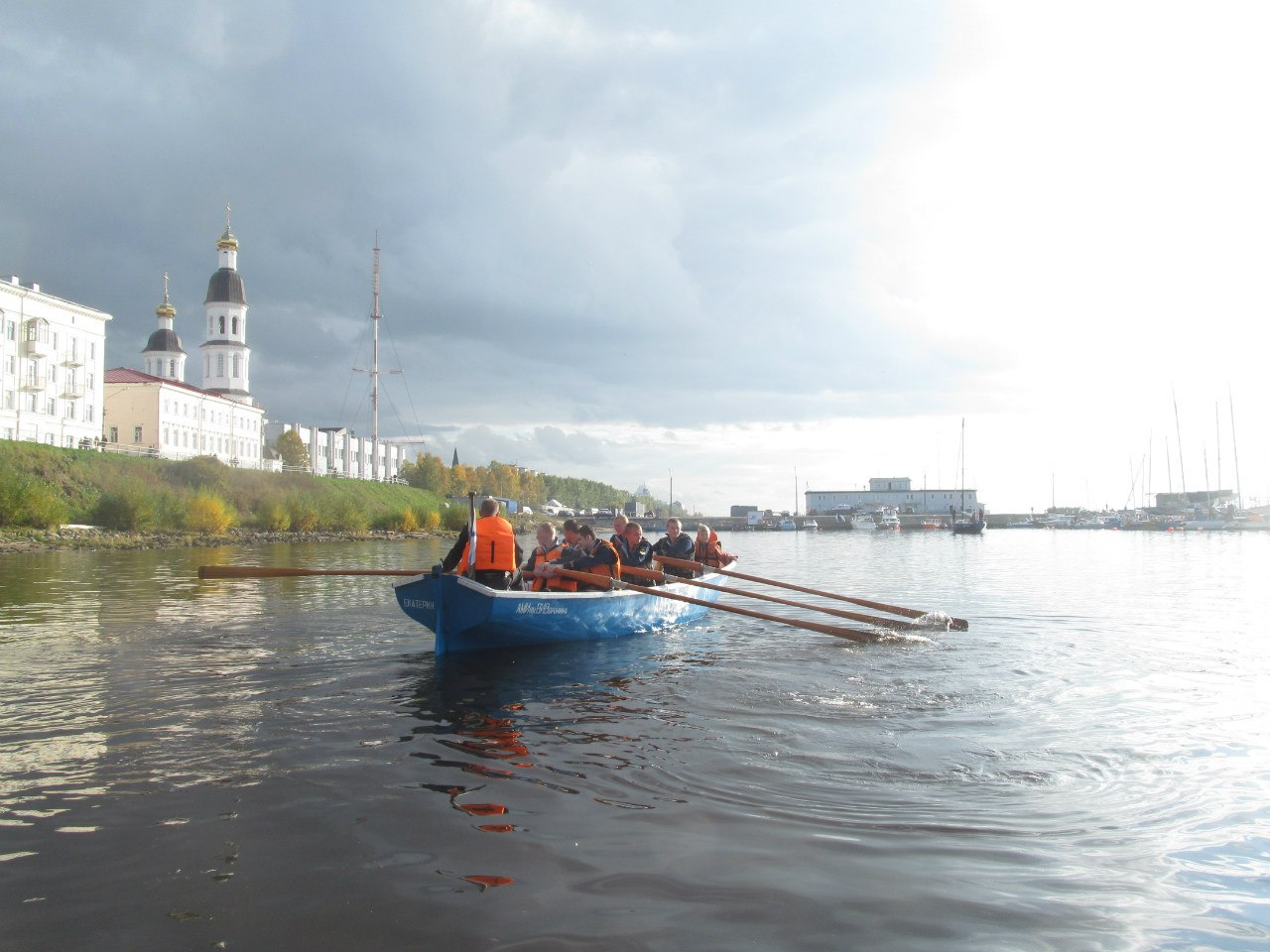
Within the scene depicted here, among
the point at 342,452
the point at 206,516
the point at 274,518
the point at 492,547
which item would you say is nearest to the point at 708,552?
the point at 492,547

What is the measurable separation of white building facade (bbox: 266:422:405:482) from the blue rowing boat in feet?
351

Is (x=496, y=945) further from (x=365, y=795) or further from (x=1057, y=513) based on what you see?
(x=1057, y=513)

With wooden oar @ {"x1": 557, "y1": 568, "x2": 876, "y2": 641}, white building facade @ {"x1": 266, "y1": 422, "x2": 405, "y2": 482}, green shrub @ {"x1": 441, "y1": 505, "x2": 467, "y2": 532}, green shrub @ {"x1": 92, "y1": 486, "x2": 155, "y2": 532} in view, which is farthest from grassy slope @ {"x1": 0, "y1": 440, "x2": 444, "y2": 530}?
wooden oar @ {"x1": 557, "y1": 568, "x2": 876, "y2": 641}

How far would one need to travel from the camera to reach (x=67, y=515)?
52875 millimetres

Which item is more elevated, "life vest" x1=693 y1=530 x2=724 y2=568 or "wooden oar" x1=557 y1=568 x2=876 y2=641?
"life vest" x1=693 y1=530 x2=724 y2=568

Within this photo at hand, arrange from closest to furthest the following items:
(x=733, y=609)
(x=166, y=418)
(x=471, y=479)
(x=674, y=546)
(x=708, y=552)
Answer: (x=733, y=609), (x=674, y=546), (x=708, y=552), (x=166, y=418), (x=471, y=479)

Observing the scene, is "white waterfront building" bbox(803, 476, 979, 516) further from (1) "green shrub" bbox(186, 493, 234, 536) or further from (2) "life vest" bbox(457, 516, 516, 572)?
(2) "life vest" bbox(457, 516, 516, 572)

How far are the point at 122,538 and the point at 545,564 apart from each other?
46.5 m

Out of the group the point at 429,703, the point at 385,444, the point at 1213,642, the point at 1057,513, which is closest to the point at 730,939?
the point at 429,703

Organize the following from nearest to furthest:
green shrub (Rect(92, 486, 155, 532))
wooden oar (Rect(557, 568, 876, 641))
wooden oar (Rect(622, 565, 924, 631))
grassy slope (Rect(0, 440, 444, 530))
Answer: wooden oar (Rect(557, 568, 876, 641)) < wooden oar (Rect(622, 565, 924, 631)) < green shrub (Rect(92, 486, 155, 532)) < grassy slope (Rect(0, 440, 444, 530))

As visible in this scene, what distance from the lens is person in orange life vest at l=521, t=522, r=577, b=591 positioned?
15.3 m

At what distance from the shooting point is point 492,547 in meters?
13.9

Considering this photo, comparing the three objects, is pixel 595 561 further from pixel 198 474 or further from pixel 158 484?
pixel 198 474

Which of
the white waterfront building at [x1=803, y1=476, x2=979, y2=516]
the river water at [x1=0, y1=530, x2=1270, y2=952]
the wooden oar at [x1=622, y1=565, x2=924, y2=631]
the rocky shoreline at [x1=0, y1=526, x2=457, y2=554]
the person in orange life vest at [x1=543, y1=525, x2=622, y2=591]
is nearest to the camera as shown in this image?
the river water at [x1=0, y1=530, x2=1270, y2=952]
